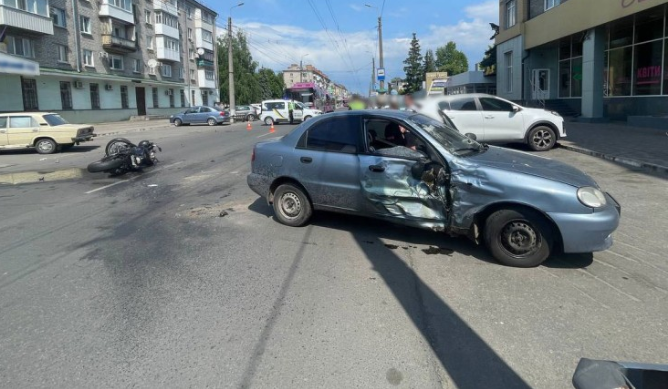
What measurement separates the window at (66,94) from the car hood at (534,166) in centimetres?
3924

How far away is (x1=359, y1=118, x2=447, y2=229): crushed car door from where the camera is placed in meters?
5.46

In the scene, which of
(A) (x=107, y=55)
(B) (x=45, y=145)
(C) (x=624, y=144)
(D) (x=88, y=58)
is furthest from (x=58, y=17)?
(C) (x=624, y=144)

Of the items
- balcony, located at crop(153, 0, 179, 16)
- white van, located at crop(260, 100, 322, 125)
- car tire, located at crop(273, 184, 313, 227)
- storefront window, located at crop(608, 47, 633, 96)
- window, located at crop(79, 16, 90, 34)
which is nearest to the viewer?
car tire, located at crop(273, 184, 313, 227)

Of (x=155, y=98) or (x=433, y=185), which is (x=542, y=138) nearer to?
(x=433, y=185)

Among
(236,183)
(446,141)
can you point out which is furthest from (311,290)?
(236,183)

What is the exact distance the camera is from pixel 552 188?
481 cm

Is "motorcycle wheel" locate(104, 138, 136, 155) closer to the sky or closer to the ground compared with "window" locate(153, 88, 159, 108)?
closer to the ground

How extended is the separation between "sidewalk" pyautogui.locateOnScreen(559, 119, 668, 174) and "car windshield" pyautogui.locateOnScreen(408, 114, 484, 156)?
20.3 ft

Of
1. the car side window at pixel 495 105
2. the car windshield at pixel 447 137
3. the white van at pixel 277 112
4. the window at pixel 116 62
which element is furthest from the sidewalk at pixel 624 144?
the window at pixel 116 62

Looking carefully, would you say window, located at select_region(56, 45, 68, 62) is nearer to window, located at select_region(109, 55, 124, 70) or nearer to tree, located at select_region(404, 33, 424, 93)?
window, located at select_region(109, 55, 124, 70)

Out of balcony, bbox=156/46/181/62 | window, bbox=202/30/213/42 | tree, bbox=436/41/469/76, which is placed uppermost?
tree, bbox=436/41/469/76

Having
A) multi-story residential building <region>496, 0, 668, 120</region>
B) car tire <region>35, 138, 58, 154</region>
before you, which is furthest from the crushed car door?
car tire <region>35, 138, 58, 154</region>

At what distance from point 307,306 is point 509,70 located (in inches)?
1306

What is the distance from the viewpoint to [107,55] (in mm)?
43969
